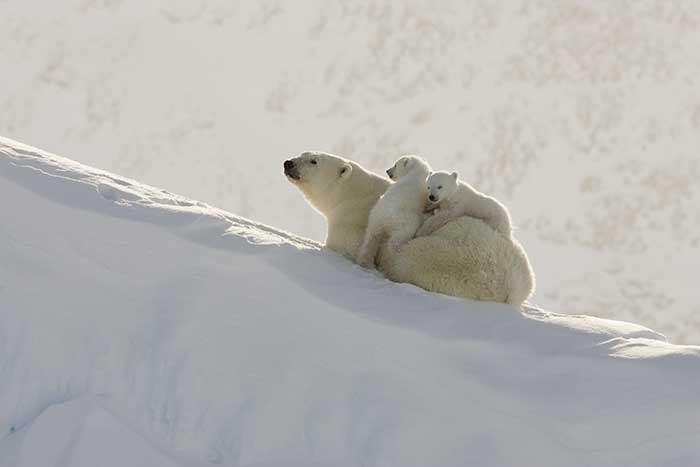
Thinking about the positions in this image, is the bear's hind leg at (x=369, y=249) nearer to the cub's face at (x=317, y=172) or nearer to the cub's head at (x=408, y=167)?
the cub's head at (x=408, y=167)

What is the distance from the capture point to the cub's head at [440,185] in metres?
4.34

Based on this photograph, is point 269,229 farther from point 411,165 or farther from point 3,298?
point 3,298

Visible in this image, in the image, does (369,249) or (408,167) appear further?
(408,167)

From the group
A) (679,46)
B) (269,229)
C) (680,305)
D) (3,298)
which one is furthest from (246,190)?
(3,298)

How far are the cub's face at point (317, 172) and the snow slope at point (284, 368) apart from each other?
2.56 ft

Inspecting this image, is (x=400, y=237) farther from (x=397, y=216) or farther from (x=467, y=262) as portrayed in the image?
(x=467, y=262)

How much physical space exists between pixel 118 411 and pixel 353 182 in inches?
78.2

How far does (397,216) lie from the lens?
14.6 feet

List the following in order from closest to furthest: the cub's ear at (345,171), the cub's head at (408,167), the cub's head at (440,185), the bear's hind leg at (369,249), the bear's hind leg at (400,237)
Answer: the cub's head at (440,185) → the bear's hind leg at (400,237) → the bear's hind leg at (369,249) → the cub's head at (408,167) → the cub's ear at (345,171)

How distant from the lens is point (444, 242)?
426cm

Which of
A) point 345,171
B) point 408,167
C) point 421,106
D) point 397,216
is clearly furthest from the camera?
point 421,106

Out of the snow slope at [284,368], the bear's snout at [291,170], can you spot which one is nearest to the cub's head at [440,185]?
the snow slope at [284,368]

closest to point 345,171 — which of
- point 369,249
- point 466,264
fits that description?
point 369,249

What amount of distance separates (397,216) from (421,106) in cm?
1159
